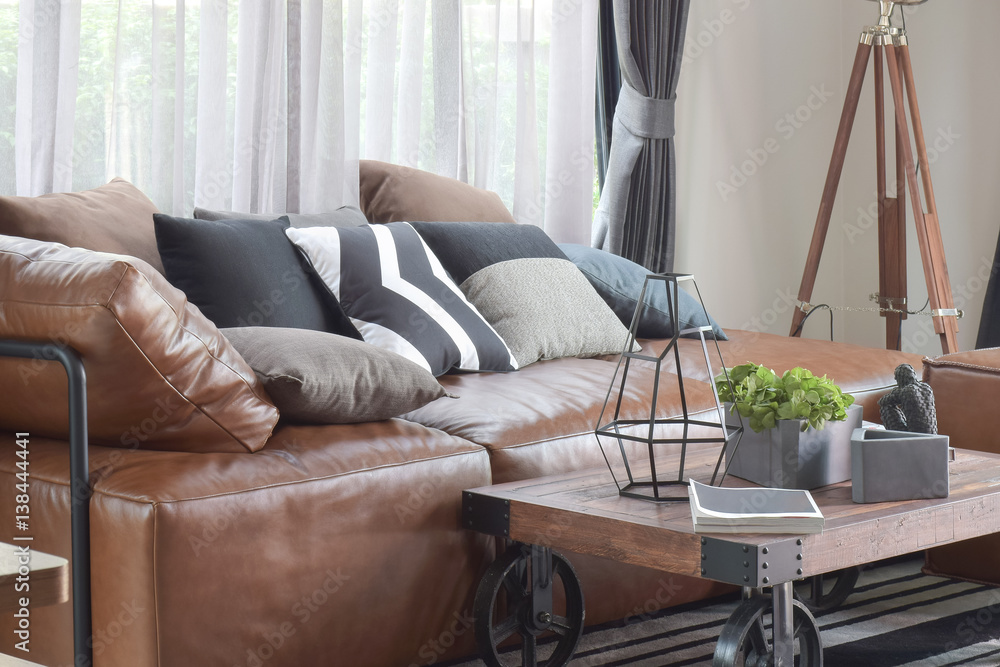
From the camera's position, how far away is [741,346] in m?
2.81

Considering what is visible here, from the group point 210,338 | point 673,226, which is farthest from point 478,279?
point 673,226

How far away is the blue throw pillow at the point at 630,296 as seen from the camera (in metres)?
2.84

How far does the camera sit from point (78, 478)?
144cm

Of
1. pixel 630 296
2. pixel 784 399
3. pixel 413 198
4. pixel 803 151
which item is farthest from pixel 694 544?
pixel 803 151

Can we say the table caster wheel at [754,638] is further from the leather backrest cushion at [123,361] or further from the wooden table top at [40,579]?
the wooden table top at [40,579]

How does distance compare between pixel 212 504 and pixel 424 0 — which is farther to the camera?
pixel 424 0

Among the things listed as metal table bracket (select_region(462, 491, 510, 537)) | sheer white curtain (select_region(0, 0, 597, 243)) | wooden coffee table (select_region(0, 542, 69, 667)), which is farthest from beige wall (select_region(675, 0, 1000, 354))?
wooden coffee table (select_region(0, 542, 69, 667))

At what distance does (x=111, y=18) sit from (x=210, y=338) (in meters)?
1.41

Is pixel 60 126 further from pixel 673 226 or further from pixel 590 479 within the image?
pixel 673 226

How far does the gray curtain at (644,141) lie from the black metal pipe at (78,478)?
2580mm

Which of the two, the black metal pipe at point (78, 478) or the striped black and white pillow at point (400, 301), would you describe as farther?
the striped black and white pillow at point (400, 301)

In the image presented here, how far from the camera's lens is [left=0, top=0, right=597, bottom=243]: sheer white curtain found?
8.23 feet

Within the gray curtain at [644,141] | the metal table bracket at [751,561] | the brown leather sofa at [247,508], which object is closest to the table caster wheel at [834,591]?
the brown leather sofa at [247,508]

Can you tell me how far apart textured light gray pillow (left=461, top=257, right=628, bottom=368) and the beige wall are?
1705 millimetres
